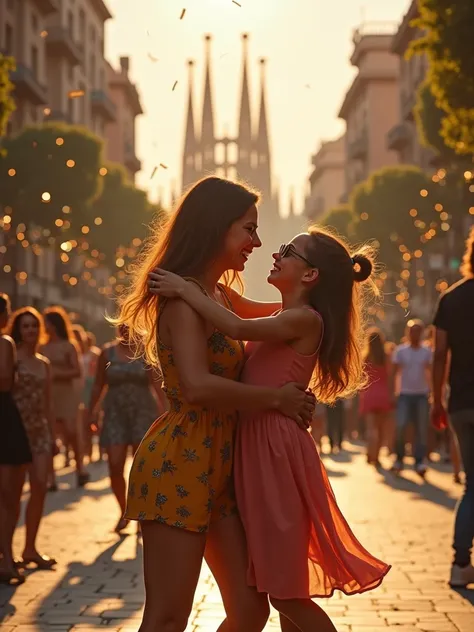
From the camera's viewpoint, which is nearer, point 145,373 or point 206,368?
point 206,368

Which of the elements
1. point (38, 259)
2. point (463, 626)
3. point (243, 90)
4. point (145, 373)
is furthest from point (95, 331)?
point (243, 90)

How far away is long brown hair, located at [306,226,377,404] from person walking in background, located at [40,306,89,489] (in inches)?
382

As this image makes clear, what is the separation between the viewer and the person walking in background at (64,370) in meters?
15.2

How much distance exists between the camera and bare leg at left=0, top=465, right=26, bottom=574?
9.23 metres

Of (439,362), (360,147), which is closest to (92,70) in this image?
(360,147)

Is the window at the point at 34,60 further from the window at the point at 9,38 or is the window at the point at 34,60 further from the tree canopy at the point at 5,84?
the tree canopy at the point at 5,84

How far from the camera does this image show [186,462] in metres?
4.75

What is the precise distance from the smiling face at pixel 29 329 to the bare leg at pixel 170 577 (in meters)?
6.22

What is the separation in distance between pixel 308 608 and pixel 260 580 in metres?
0.19

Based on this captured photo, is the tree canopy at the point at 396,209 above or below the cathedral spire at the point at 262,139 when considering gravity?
below

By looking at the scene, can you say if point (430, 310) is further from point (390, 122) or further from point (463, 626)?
point (463, 626)

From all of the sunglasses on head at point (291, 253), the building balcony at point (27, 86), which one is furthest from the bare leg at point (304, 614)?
the building balcony at point (27, 86)

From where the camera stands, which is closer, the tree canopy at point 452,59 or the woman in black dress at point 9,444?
the woman in black dress at point 9,444

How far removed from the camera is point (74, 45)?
6869cm
